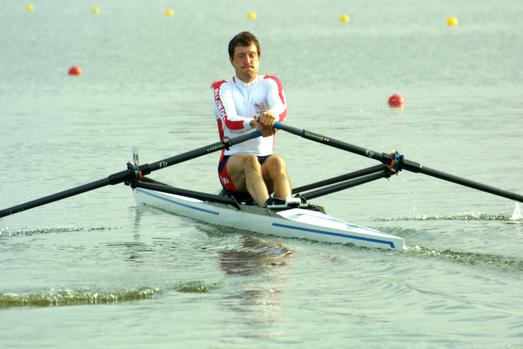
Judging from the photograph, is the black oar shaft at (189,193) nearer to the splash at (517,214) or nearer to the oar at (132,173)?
the oar at (132,173)

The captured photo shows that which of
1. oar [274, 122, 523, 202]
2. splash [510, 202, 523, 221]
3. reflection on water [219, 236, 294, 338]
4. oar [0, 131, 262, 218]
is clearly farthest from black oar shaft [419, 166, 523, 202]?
oar [0, 131, 262, 218]

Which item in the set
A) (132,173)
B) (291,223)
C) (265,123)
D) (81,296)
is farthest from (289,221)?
(81,296)

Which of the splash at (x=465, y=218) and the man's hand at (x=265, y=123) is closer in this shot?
the man's hand at (x=265, y=123)

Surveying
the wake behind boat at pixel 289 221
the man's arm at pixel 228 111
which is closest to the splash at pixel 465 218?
the wake behind boat at pixel 289 221

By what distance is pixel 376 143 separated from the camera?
393 inches

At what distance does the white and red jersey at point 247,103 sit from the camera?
6.11 m

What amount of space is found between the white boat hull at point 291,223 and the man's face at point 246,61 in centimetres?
105

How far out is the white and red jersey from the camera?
20.0 ft

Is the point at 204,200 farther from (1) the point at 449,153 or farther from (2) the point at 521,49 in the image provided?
(2) the point at 521,49

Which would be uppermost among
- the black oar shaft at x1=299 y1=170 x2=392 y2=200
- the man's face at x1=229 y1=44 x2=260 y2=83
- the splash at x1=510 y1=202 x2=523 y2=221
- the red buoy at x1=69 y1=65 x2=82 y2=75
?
the red buoy at x1=69 y1=65 x2=82 y2=75

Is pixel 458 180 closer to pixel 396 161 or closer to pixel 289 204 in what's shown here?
pixel 396 161

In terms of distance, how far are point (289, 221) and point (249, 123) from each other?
2.60 feet

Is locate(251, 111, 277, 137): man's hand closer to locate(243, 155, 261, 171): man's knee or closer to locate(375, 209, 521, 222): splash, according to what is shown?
locate(243, 155, 261, 171): man's knee

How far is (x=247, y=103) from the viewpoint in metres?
6.24
